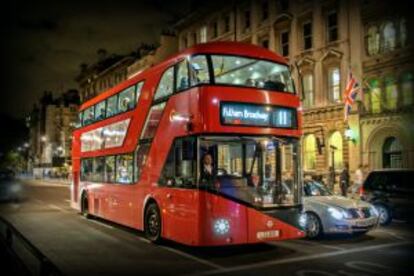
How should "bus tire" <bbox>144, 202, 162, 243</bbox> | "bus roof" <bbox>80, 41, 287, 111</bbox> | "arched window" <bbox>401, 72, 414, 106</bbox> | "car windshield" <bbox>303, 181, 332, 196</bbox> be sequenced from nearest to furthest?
"bus roof" <bbox>80, 41, 287, 111</bbox> → "bus tire" <bbox>144, 202, 162, 243</bbox> → "car windshield" <bbox>303, 181, 332, 196</bbox> → "arched window" <bbox>401, 72, 414, 106</bbox>

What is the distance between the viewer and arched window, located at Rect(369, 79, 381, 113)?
95.9ft

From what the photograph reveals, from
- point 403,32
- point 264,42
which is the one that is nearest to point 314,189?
point 403,32

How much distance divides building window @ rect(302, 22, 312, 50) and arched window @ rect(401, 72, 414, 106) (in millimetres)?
8468

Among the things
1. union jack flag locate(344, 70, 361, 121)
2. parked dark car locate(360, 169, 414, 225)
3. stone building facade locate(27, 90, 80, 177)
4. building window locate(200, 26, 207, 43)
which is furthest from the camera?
stone building facade locate(27, 90, 80, 177)

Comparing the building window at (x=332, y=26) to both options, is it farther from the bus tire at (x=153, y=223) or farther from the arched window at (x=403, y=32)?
the bus tire at (x=153, y=223)

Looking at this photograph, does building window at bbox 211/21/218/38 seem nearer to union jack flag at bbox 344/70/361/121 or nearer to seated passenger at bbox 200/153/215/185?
union jack flag at bbox 344/70/361/121

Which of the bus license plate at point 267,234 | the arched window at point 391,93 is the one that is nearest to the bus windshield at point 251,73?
the bus license plate at point 267,234

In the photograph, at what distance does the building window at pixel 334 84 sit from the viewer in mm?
32134

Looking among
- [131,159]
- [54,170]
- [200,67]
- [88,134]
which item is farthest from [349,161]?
[54,170]

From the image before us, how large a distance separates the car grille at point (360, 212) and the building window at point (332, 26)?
2116 centimetres

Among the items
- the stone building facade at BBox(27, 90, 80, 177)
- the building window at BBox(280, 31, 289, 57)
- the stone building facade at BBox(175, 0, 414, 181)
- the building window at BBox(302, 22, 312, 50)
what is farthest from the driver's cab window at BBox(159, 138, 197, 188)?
the stone building facade at BBox(27, 90, 80, 177)

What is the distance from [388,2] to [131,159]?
67.8ft

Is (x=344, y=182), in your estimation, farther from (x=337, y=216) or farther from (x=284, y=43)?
(x=337, y=216)

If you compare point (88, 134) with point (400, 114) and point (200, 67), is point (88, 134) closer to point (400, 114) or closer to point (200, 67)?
point (200, 67)
